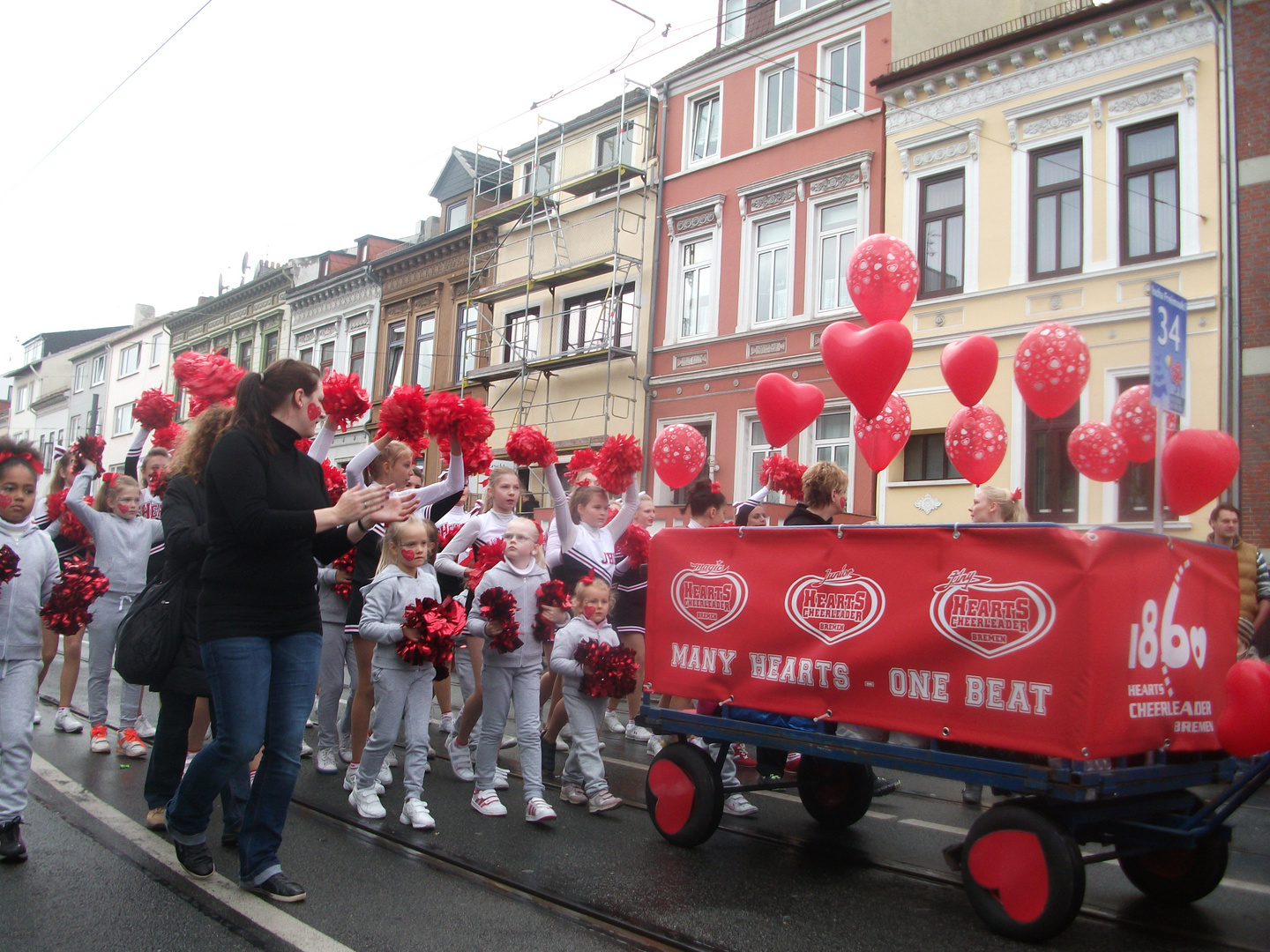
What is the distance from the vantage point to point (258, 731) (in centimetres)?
419

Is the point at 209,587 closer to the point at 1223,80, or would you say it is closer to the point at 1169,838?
the point at 1169,838

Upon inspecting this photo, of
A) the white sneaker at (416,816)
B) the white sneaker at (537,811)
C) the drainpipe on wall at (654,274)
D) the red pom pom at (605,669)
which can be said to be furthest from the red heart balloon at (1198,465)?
the drainpipe on wall at (654,274)

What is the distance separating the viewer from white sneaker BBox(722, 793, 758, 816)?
20.0 ft

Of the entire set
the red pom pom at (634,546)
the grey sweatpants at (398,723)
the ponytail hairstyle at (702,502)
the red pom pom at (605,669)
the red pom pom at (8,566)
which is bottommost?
the grey sweatpants at (398,723)

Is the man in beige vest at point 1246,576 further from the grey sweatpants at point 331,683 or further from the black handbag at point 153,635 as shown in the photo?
the black handbag at point 153,635

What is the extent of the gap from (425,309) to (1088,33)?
18.4 meters

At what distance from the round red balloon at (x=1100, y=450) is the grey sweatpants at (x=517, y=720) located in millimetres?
4934

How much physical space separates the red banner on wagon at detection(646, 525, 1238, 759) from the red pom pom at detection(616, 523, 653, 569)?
2658mm

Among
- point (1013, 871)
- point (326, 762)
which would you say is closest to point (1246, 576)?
point (1013, 871)

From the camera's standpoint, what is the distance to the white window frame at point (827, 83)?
17.6m

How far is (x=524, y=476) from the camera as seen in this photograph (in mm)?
23766

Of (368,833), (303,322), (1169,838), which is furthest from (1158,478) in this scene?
(303,322)

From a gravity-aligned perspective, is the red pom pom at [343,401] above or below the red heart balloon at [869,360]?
below

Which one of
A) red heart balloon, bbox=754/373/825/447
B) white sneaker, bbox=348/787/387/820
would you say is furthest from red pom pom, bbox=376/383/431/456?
red heart balloon, bbox=754/373/825/447
